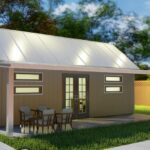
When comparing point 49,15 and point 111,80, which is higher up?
point 49,15

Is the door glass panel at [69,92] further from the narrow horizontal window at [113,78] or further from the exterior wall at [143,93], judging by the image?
the exterior wall at [143,93]

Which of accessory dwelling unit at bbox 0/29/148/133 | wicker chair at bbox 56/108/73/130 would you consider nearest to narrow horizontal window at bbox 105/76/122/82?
accessory dwelling unit at bbox 0/29/148/133

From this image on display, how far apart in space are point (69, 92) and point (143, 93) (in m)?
13.4

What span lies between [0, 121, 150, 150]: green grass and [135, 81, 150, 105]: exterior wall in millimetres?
15627

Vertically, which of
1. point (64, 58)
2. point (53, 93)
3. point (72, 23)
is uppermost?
point (72, 23)

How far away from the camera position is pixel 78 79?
18250 mm

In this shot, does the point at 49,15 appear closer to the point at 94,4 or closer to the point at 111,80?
the point at 94,4

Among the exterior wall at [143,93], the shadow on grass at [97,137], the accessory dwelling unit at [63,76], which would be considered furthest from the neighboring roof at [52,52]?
the exterior wall at [143,93]

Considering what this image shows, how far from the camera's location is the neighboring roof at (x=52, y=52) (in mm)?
14625

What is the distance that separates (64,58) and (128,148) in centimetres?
622

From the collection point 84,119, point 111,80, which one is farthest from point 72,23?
point 84,119

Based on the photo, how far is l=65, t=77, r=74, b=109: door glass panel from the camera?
17.8 meters

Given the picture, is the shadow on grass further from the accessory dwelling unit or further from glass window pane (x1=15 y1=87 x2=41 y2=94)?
glass window pane (x1=15 y1=87 x2=41 y2=94)

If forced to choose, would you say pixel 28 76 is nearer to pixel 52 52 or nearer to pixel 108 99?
pixel 52 52
